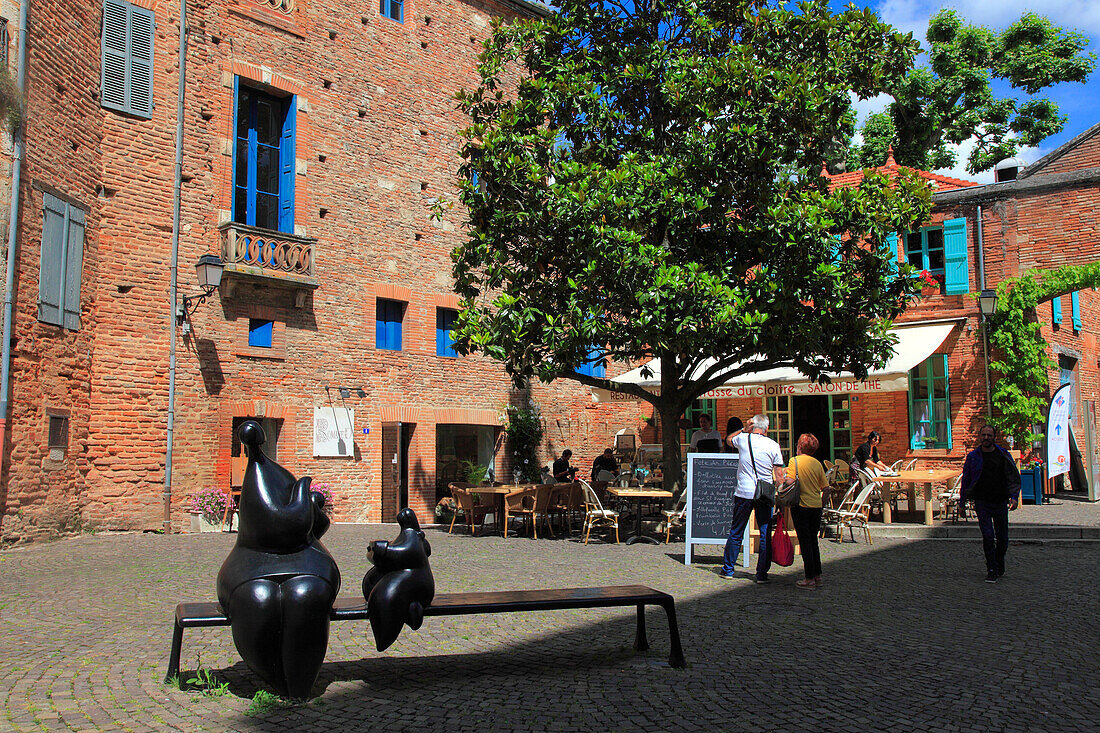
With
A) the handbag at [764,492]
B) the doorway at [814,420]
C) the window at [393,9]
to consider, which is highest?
the window at [393,9]

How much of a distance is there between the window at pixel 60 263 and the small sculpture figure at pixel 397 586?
9145mm

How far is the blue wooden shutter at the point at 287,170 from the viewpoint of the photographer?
50.0 feet

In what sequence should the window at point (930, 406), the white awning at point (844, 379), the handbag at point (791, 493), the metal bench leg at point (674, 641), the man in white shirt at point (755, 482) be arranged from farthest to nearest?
the window at point (930, 406), the white awning at point (844, 379), the man in white shirt at point (755, 482), the handbag at point (791, 493), the metal bench leg at point (674, 641)

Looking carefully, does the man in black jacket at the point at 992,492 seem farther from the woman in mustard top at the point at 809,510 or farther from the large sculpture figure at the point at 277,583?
the large sculpture figure at the point at 277,583

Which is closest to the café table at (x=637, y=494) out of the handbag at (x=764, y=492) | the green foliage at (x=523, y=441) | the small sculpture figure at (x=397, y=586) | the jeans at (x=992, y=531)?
the handbag at (x=764, y=492)

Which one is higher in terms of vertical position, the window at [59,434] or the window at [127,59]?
the window at [127,59]

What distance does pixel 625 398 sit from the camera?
19703 mm

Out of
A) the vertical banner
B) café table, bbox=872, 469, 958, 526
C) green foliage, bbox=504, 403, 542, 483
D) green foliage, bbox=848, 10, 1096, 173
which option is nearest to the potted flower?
green foliage, bbox=504, 403, 542, 483

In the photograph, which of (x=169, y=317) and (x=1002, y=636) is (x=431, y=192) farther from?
(x=1002, y=636)

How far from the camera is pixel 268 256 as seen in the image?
14.4 m

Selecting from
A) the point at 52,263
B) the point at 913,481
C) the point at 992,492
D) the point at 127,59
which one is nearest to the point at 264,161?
the point at 127,59

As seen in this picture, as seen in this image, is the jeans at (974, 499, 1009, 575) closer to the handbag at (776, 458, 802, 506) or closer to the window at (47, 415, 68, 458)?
the handbag at (776, 458, 802, 506)

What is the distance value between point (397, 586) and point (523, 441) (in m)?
13.7

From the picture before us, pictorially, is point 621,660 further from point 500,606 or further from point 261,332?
point 261,332
